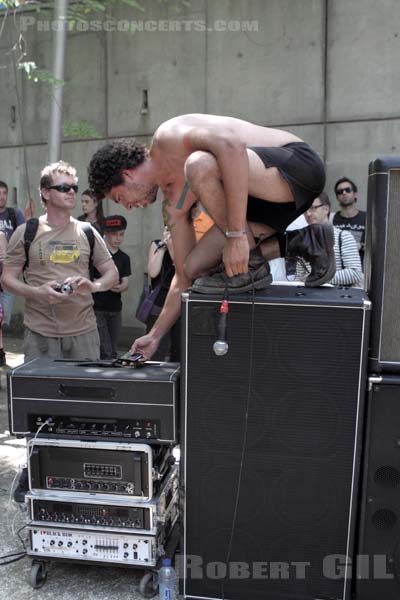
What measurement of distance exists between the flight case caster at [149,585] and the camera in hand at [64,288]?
67.7 inches

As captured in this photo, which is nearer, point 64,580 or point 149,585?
point 149,585

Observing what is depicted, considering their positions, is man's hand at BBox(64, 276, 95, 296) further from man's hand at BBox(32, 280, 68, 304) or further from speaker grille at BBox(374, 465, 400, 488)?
speaker grille at BBox(374, 465, 400, 488)

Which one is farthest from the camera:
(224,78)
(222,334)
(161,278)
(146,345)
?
(224,78)

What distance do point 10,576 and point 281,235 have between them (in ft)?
6.37

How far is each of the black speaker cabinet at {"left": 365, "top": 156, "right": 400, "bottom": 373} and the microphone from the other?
0.56 m

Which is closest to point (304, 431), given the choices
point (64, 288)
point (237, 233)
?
point (237, 233)

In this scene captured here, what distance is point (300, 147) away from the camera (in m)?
2.48

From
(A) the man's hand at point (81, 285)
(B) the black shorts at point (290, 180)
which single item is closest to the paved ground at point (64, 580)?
(A) the man's hand at point (81, 285)

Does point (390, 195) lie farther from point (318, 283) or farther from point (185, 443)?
point (185, 443)

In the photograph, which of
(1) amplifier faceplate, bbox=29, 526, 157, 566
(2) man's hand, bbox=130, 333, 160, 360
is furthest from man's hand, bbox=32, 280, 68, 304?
(1) amplifier faceplate, bbox=29, 526, 157, 566

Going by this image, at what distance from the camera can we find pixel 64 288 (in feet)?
11.9

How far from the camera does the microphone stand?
221 centimetres

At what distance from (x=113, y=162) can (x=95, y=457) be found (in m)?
1.31

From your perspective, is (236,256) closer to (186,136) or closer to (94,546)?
(186,136)
